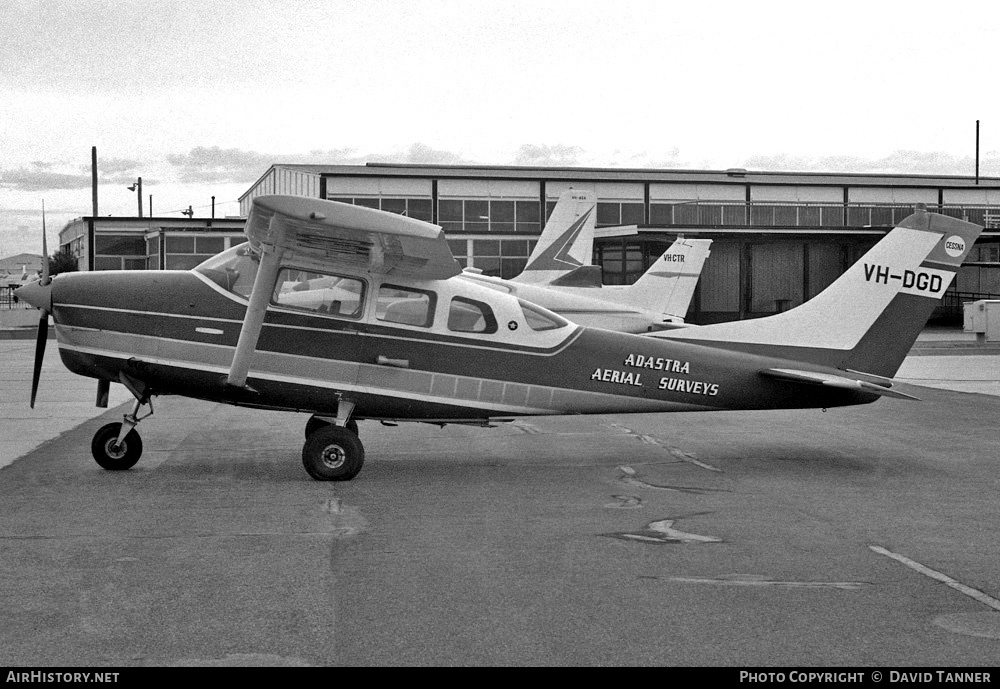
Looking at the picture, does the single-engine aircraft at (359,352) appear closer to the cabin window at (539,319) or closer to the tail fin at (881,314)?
the cabin window at (539,319)

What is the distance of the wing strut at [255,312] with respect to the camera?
30.4 ft

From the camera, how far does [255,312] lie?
30.4ft

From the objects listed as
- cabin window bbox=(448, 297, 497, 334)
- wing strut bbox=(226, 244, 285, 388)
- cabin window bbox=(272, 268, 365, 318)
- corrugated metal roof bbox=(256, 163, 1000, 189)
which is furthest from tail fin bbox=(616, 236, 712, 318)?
corrugated metal roof bbox=(256, 163, 1000, 189)

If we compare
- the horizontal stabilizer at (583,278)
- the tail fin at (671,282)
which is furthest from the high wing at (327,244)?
the horizontal stabilizer at (583,278)

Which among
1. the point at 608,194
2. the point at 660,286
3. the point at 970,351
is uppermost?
the point at 608,194

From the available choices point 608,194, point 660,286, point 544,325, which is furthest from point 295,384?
point 608,194

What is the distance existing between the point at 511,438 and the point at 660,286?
14.6m

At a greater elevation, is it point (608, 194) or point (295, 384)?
point (608, 194)

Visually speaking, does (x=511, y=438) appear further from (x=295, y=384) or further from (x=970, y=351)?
(x=970, y=351)

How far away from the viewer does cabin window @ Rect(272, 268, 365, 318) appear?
389 inches

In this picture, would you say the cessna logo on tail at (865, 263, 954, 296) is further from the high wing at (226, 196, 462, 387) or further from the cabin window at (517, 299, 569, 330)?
the high wing at (226, 196, 462, 387)

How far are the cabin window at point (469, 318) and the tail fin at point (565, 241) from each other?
67.9ft

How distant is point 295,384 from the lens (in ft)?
32.0
